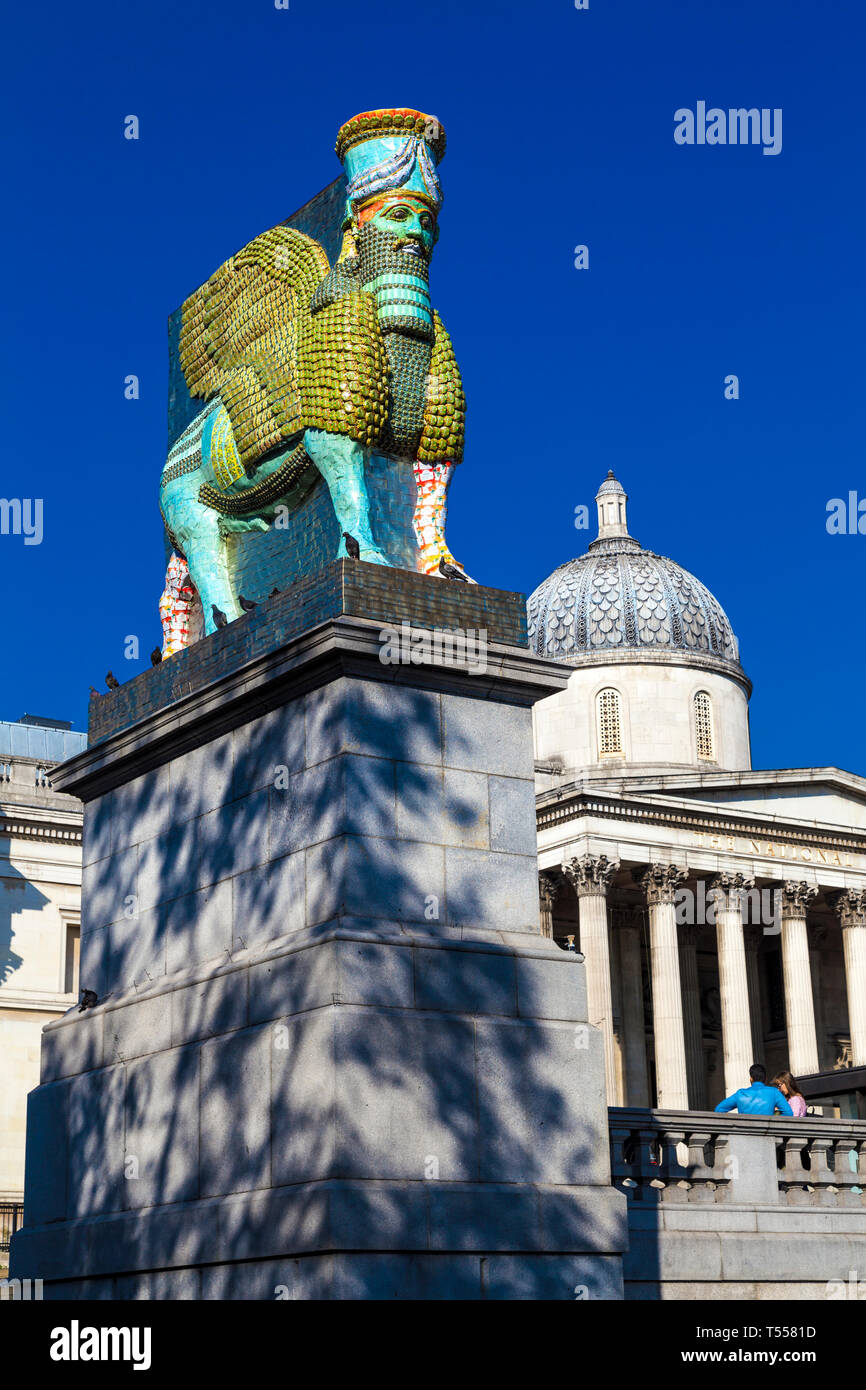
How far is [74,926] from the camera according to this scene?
5731cm

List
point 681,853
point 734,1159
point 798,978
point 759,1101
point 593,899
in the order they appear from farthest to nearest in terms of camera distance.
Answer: point 798,978 → point 681,853 → point 593,899 → point 759,1101 → point 734,1159

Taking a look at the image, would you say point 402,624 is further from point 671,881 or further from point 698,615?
point 698,615

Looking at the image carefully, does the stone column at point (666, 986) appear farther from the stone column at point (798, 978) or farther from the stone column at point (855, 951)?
the stone column at point (855, 951)

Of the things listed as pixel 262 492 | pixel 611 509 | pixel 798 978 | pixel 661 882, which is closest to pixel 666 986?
pixel 661 882

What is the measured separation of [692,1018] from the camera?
218 ft

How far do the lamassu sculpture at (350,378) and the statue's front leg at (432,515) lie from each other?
13mm

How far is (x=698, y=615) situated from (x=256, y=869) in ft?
220

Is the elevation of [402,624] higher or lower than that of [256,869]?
higher

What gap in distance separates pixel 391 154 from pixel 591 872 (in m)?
44.9

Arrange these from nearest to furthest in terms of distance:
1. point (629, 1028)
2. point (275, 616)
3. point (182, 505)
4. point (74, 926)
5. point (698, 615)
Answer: point (275, 616) → point (182, 505) → point (74, 926) → point (629, 1028) → point (698, 615)

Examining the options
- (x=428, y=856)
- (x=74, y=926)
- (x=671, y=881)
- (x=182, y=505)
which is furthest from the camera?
(x=671, y=881)

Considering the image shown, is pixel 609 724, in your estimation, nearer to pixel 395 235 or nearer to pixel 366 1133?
pixel 395 235
